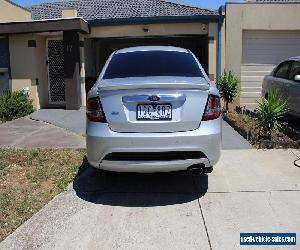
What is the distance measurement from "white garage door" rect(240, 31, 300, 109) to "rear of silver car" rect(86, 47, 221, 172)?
8669 mm

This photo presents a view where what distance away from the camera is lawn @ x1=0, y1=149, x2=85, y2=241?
14.8 ft

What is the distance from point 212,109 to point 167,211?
129 centimetres

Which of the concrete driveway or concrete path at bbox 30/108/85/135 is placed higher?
concrete path at bbox 30/108/85/135

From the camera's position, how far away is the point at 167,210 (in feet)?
14.8

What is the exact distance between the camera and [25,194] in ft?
16.6

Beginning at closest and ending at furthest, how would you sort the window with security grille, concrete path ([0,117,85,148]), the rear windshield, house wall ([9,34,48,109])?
the rear windshield
concrete path ([0,117,85,148])
house wall ([9,34,48,109])
the window with security grille

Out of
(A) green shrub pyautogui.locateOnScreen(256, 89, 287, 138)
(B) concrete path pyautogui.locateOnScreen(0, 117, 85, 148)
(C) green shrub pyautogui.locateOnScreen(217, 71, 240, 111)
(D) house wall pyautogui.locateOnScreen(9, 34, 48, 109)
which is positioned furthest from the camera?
(D) house wall pyautogui.locateOnScreen(9, 34, 48, 109)

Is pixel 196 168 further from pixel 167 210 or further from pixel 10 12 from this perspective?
pixel 10 12

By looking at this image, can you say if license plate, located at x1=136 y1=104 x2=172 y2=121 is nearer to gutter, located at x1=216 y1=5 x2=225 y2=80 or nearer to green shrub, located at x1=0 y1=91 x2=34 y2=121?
green shrub, located at x1=0 y1=91 x2=34 y2=121

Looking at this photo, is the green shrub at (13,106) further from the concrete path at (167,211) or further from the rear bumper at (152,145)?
the rear bumper at (152,145)

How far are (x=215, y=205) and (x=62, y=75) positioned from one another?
10.3 m

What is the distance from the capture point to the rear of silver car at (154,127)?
4363 mm

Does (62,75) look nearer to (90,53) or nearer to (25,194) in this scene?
(90,53)

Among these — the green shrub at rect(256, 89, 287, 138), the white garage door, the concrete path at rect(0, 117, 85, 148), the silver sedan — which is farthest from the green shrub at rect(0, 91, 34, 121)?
the green shrub at rect(256, 89, 287, 138)
